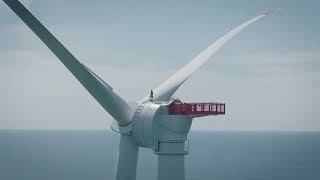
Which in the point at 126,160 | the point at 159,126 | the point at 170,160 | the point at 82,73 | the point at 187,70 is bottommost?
the point at 170,160

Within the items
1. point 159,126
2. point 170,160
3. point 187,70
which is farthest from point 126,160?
point 187,70

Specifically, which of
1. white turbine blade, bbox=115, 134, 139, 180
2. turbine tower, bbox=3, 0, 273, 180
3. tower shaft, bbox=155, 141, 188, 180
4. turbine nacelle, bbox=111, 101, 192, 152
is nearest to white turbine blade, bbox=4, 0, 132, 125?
turbine tower, bbox=3, 0, 273, 180

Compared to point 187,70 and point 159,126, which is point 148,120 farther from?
point 187,70

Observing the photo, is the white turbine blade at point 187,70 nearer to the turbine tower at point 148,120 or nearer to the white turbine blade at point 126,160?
the turbine tower at point 148,120

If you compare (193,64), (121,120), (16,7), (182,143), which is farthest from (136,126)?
(16,7)

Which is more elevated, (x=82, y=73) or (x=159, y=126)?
(x=82, y=73)

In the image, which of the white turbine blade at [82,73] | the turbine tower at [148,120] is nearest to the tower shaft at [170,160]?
the turbine tower at [148,120]

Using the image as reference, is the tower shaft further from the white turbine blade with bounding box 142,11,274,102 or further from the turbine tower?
the white turbine blade with bounding box 142,11,274,102
